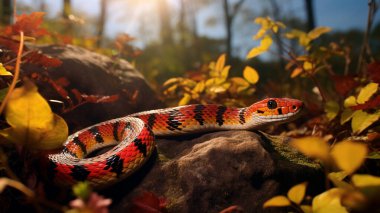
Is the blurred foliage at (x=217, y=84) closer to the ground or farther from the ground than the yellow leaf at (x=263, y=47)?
closer to the ground

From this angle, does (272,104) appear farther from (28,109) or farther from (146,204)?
(28,109)

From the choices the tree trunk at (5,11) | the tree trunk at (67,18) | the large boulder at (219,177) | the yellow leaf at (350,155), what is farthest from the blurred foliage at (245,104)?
the tree trunk at (5,11)

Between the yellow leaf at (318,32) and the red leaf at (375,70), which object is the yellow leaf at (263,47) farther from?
the red leaf at (375,70)

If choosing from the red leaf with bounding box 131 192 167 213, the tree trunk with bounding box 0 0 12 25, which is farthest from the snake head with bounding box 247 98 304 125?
the tree trunk with bounding box 0 0 12 25

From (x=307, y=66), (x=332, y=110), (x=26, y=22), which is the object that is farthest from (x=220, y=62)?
(x=26, y=22)

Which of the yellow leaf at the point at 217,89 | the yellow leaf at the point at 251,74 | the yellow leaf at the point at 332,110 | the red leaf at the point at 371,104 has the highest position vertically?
the red leaf at the point at 371,104

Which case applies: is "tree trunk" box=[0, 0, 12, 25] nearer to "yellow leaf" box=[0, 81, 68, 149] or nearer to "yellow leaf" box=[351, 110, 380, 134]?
"yellow leaf" box=[0, 81, 68, 149]

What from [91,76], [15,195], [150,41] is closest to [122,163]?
[15,195]
